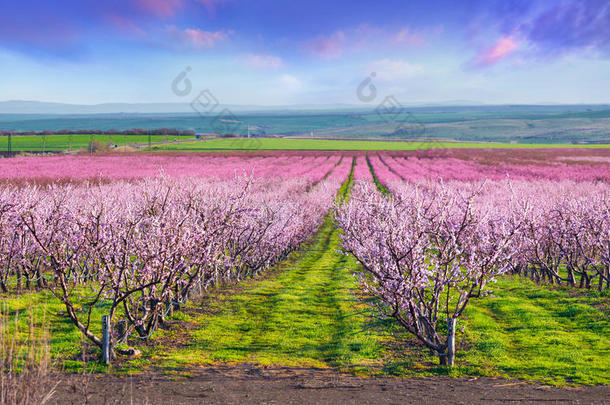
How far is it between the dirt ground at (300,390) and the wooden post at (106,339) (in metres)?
0.69

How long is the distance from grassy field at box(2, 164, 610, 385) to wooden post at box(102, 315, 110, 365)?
0.26m

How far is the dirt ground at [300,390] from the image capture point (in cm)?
938

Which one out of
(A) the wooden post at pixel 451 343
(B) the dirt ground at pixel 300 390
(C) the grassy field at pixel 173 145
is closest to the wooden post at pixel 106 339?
(B) the dirt ground at pixel 300 390

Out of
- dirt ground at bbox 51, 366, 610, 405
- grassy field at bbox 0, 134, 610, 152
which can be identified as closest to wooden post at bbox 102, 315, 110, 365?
dirt ground at bbox 51, 366, 610, 405

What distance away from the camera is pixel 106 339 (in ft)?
36.5

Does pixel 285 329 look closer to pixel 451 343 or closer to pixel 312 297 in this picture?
pixel 312 297

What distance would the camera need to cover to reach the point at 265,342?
1301 cm

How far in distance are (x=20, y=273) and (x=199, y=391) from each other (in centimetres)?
1305

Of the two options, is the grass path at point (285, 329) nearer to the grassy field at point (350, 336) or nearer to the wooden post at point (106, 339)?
the grassy field at point (350, 336)

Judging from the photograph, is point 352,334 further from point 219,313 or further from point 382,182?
point 382,182

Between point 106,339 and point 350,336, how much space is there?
6.70 metres

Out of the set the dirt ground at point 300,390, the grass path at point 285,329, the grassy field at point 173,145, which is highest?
the grassy field at point 173,145

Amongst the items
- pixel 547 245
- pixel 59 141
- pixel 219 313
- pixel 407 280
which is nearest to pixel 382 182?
pixel 547 245

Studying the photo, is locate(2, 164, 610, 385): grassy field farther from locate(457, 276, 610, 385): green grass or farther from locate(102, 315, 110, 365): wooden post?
locate(102, 315, 110, 365): wooden post
